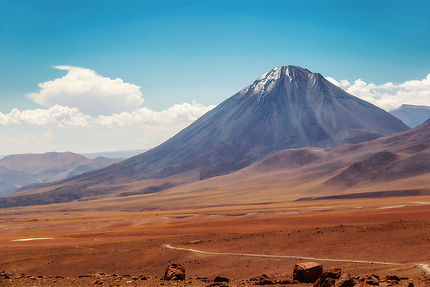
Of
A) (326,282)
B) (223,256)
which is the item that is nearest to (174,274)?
(326,282)

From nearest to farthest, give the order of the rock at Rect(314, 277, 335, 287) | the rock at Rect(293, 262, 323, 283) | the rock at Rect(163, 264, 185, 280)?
the rock at Rect(314, 277, 335, 287), the rock at Rect(293, 262, 323, 283), the rock at Rect(163, 264, 185, 280)

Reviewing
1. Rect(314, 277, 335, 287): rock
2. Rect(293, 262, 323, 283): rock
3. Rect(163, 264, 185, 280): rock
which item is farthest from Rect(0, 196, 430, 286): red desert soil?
Rect(314, 277, 335, 287): rock

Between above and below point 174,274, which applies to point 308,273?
above

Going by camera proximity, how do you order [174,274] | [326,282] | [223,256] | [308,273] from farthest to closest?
[223,256] → [174,274] → [308,273] → [326,282]

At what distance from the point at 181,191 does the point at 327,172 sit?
63.3m

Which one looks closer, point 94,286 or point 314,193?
point 94,286

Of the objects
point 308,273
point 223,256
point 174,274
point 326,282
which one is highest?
point 326,282

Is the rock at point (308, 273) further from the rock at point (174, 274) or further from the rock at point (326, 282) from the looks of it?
the rock at point (174, 274)

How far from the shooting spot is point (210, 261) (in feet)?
120

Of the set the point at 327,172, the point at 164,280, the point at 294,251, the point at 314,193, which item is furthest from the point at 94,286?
the point at 327,172

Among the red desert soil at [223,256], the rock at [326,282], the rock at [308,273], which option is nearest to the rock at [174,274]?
the red desert soil at [223,256]

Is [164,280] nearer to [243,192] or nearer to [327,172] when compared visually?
[243,192]

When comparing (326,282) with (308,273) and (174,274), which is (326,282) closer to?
(308,273)

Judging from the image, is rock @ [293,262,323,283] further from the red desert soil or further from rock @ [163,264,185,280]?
rock @ [163,264,185,280]
